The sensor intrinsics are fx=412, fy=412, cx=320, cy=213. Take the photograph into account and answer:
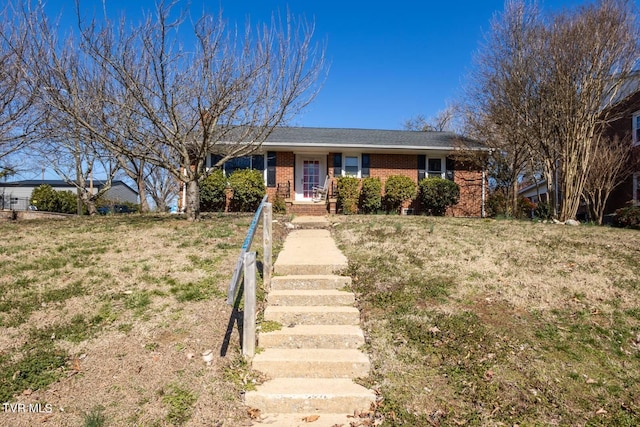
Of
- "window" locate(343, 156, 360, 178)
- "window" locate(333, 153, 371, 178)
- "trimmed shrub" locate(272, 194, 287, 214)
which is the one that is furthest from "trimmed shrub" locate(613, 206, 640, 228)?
"trimmed shrub" locate(272, 194, 287, 214)

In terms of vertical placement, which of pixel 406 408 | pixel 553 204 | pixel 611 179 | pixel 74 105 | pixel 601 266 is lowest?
pixel 406 408

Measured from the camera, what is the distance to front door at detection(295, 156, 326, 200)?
55.3 ft

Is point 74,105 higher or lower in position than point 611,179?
higher

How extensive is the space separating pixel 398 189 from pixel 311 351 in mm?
12277

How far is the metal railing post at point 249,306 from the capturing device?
12.9 ft

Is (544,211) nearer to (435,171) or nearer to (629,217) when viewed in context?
(629,217)

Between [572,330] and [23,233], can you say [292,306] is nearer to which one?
[572,330]

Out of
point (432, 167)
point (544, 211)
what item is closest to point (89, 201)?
point (432, 167)

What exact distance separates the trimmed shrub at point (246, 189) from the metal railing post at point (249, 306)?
36.9 ft

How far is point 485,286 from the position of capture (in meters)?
5.38

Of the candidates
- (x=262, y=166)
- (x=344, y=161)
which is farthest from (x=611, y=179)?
(x=262, y=166)

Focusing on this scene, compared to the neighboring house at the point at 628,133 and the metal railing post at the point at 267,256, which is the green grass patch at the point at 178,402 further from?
the neighboring house at the point at 628,133

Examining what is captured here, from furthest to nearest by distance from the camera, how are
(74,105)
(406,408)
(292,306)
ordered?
1. (74,105)
2. (292,306)
3. (406,408)

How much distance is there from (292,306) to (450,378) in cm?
195
